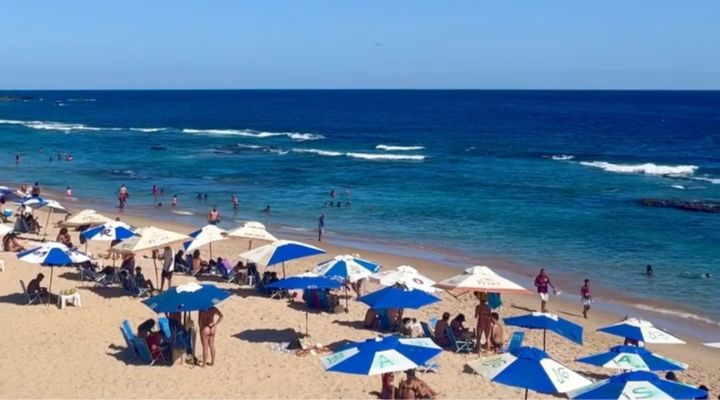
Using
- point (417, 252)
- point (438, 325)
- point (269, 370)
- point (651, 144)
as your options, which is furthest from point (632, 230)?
point (651, 144)

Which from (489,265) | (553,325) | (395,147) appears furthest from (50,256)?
(395,147)

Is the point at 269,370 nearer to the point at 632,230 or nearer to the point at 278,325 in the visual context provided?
the point at 278,325

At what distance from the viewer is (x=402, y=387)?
1057 centimetres

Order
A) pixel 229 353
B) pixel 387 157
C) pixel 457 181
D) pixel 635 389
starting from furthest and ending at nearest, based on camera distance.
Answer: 1. pixel 387 157
2. pixel 457 181
3. pixel 229 353
4. pixel 635 389

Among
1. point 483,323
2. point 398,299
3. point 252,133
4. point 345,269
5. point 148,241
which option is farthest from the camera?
point 252,133

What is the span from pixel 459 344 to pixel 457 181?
31.1m

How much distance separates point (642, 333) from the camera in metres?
12.8

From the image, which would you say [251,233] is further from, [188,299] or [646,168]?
[646,168]

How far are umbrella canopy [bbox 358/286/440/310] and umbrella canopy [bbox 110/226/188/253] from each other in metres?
5.54

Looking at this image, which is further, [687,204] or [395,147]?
[395,147]

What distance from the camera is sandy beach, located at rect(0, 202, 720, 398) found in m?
11.8

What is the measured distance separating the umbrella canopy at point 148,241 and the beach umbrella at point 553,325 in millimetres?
8337

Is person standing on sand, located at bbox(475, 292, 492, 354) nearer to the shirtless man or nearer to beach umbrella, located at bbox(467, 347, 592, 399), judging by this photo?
beach umbrella, located at bbox(467, 347, 592, 399)

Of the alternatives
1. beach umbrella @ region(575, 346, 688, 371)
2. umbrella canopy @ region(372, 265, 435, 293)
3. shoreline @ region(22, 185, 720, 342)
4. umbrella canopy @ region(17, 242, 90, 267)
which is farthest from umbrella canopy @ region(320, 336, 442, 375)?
shoreline @ region(22, 185, 720, 342)
